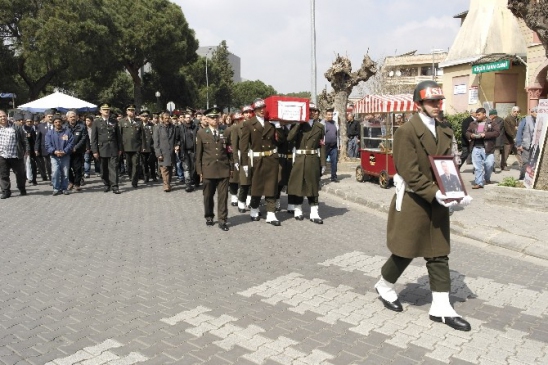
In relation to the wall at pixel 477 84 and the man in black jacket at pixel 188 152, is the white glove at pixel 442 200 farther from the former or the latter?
the wall at pixel 477 84

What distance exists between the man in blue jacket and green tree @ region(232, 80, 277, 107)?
237ft

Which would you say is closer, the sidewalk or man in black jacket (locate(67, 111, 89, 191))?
the sidewalk

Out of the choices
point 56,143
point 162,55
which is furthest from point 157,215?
point 162,55

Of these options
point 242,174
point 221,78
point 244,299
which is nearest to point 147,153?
point 242,174

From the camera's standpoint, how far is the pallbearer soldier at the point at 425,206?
171 inches

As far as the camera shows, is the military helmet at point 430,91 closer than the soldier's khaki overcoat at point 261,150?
Yes

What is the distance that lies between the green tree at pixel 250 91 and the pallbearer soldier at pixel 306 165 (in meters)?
75.8

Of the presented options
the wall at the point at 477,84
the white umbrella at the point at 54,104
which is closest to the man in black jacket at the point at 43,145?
the white umbrella at the point at 54,104

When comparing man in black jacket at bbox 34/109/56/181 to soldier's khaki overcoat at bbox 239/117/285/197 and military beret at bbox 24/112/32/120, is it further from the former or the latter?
soldier's khaki overcoat at bbox 239/117/285/197

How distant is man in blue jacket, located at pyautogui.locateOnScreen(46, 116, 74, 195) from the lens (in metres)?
11.8

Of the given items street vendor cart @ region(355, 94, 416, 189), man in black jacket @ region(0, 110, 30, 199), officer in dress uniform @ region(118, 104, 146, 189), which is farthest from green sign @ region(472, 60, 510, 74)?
man in black jacket @ region(0, 110, 30, 199)

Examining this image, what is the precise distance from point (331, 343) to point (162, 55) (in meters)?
41.7

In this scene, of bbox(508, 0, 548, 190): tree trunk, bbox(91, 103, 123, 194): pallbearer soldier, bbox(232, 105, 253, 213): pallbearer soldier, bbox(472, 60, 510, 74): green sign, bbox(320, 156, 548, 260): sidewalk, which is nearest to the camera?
bbox(320, 156, 548, 260): sidewalk

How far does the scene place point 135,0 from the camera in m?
42.5
